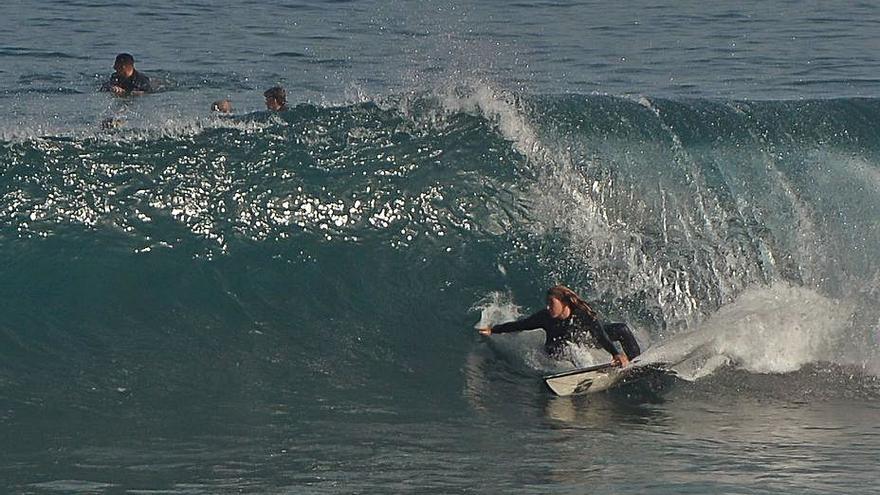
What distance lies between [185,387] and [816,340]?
5.66 meters

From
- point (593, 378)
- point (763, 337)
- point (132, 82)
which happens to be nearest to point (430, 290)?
point (593, 378)

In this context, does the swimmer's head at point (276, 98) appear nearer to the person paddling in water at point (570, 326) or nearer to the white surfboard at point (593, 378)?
the person paddling in water at point (570, 326)

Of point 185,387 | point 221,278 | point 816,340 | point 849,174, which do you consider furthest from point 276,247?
point 849,174

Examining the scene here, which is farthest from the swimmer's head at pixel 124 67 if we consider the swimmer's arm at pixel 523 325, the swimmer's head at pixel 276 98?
the swimmer's arm at pixel 523 325

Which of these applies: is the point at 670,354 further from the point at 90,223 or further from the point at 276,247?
the point at 90,223

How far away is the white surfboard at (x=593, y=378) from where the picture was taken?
1088 cm

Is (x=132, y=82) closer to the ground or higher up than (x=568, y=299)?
higher up

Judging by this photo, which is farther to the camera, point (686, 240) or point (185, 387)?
point (686, 240)

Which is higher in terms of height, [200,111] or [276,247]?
[200,111]

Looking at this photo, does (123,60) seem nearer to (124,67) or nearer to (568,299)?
(124,67)

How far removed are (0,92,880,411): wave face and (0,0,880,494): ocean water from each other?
3 centimetres

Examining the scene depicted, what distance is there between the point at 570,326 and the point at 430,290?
1995 millimetres

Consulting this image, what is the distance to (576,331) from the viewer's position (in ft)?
38.3

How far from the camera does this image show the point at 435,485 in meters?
8.45
